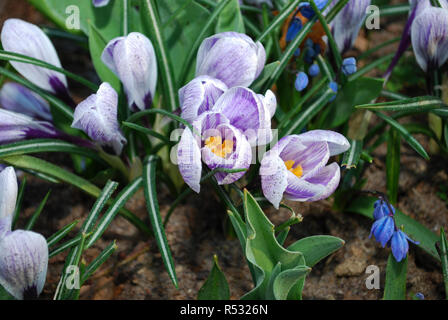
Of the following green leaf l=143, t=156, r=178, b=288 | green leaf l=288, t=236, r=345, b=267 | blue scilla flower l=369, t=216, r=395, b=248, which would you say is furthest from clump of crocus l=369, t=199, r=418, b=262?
green leaf l=143, t=156, r=178, b=288

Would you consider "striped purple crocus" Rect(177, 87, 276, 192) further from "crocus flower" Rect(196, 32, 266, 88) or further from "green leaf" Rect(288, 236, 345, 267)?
"green leaf" Rect(288, 236, 345, 267)

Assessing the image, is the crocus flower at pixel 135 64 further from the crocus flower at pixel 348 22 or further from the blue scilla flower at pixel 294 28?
the crocus flower at pixel 348 22

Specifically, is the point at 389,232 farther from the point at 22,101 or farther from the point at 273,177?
the point at 22,101

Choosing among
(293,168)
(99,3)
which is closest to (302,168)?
(293,168)

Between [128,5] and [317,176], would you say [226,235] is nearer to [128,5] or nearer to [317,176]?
[317,176]

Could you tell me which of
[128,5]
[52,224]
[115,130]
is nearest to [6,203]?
[115,130]

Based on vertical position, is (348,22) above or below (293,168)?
above
